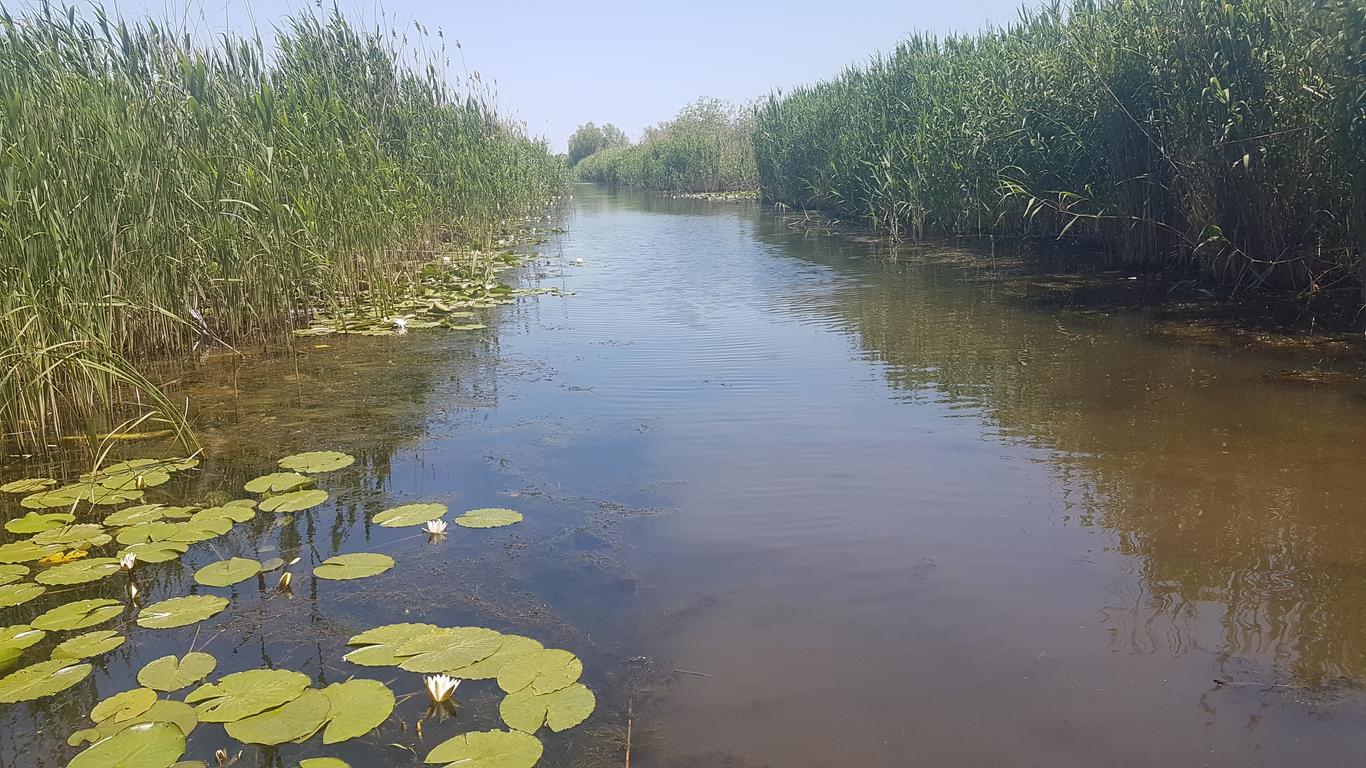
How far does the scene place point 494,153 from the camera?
511 inches

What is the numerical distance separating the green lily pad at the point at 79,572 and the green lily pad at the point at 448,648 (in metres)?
1.15

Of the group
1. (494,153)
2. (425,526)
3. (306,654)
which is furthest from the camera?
(494,153)

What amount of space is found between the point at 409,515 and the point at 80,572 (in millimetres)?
977

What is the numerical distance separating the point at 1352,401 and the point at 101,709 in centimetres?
498

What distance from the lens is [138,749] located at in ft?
5.83

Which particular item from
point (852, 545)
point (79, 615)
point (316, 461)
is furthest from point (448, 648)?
point (316, 461)

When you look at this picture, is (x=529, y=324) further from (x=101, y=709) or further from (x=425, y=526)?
(x=101, y=709)

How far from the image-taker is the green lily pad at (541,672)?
2.02 meters

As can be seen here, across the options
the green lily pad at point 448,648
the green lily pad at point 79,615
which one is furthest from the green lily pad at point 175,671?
the green lily pad at point 448,648

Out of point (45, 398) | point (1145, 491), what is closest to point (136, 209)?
point (45, 398)

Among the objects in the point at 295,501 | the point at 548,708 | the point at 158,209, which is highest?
the point at 158,209

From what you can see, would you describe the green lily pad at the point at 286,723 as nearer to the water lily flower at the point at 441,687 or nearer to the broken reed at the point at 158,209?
the water lily flower at the point at 441,687

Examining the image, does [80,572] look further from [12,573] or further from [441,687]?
[441,687]

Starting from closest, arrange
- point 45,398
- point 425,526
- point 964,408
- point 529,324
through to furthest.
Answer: point 425,526 → point 45,398 → point 964,408 → point 529,324
